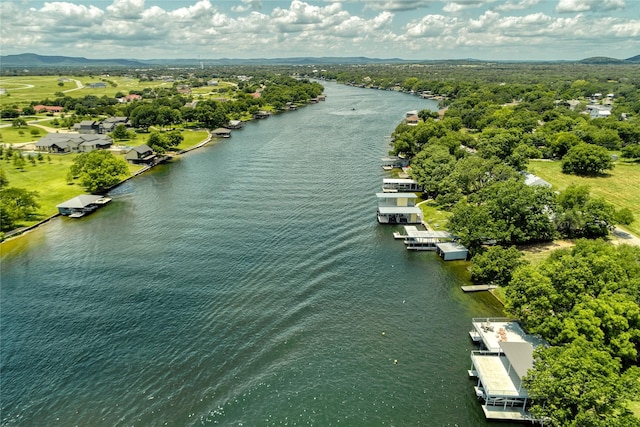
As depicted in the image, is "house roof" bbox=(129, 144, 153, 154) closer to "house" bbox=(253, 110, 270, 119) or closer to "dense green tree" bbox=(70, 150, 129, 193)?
"dense green tree" bbox=(70, 150, 129, 193)

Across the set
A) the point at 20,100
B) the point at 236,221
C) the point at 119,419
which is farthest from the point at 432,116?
the point at 20,100

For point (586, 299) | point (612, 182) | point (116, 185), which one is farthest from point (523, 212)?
point (116, 185)

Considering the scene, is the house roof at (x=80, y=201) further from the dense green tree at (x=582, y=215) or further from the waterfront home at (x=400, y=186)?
the dense green tree at (x=582, y=215)

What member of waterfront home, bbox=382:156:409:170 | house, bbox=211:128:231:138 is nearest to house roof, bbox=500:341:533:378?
waterfront home, bbox=382:156:409:170

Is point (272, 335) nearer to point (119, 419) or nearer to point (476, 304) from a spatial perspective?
point (119, 419)

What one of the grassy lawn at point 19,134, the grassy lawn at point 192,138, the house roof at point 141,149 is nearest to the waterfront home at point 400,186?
the house roof at point 141,149

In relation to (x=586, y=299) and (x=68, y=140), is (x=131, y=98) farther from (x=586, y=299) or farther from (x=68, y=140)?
(x=586, y=299)

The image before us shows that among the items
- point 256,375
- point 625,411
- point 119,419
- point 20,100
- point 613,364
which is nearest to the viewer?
point 625,411
